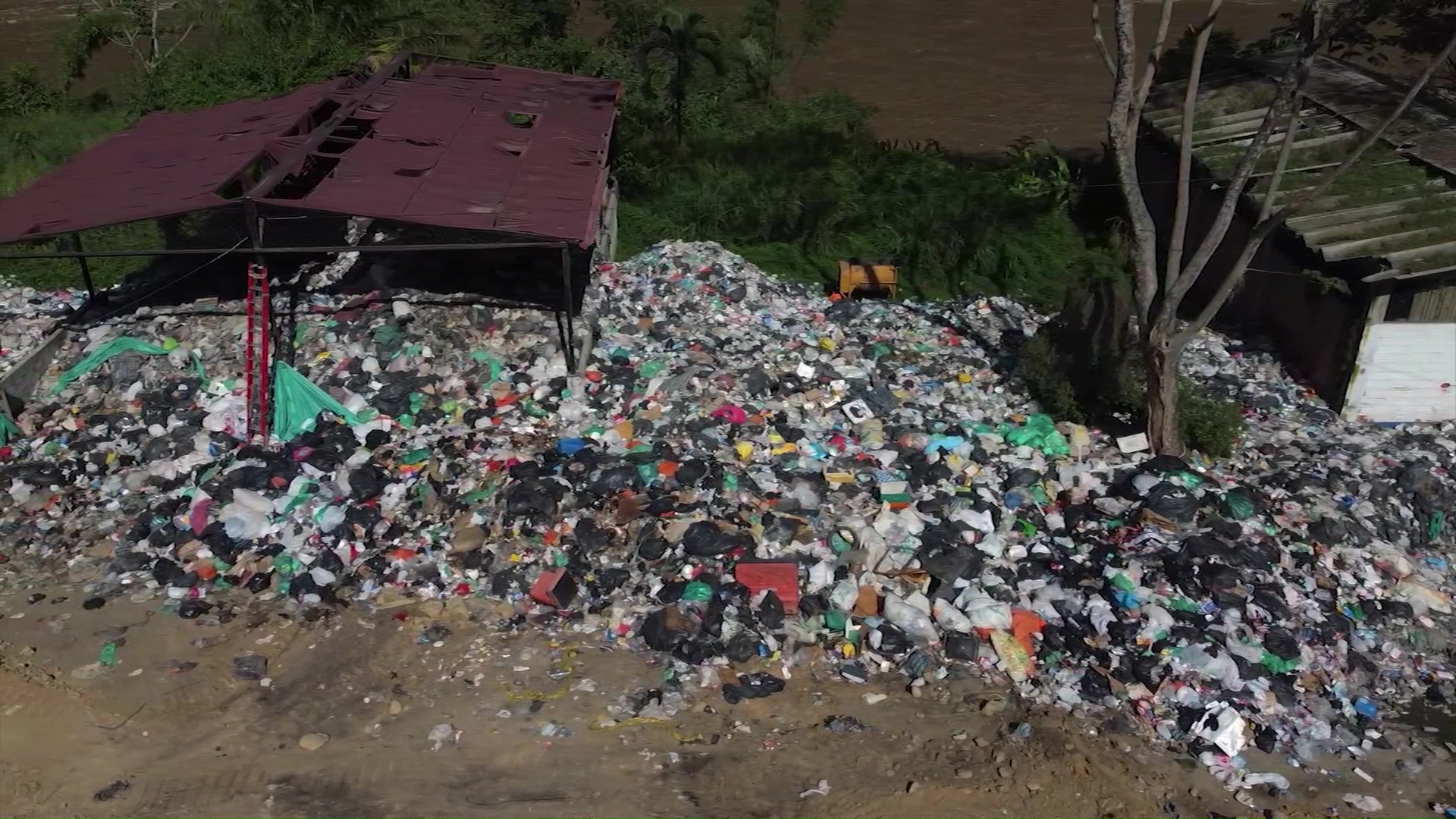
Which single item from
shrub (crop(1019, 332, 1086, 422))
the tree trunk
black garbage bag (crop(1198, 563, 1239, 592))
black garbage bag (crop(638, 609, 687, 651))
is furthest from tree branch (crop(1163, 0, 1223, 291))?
black garbage bag (crop(638, 609, 687, 651))

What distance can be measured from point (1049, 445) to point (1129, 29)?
2900mm

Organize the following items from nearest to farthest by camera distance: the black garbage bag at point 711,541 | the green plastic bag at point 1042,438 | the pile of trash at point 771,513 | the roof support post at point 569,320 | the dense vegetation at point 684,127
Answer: the pile of trash at point 771,513 → the black garbage bag at point 711,541 → the green plastic bag at point 1042,438 → the roof support post at point 569,320 → the dense vegetation at point 684,127

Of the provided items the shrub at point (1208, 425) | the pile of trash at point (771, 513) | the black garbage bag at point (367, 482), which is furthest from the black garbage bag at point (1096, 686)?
the black garbage bag at point (367, 482)

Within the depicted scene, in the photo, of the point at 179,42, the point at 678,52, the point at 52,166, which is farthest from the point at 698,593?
the point at 179,42

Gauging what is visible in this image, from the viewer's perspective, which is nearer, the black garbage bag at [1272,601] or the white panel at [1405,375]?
the black garbage bag at [1272,601]

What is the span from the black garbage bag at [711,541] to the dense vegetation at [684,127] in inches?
129

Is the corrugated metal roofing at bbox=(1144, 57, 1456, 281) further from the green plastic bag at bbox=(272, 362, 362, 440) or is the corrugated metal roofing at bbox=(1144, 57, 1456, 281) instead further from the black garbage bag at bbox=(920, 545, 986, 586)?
the green plastic bag at bbox=(272, 362, 362, 440)

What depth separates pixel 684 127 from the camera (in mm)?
14375

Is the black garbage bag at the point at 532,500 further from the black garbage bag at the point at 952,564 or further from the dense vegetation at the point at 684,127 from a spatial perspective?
the dense vegetation at the point at 684,127

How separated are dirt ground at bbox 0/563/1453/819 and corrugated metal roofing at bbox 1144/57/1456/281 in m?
4.31

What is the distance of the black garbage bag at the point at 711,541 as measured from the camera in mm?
6766

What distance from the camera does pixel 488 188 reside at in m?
8.99

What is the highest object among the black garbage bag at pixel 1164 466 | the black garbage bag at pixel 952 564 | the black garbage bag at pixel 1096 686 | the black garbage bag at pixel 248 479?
the black garbage bag at pixel 1164 466

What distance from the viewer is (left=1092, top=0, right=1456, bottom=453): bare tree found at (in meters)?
6.56
